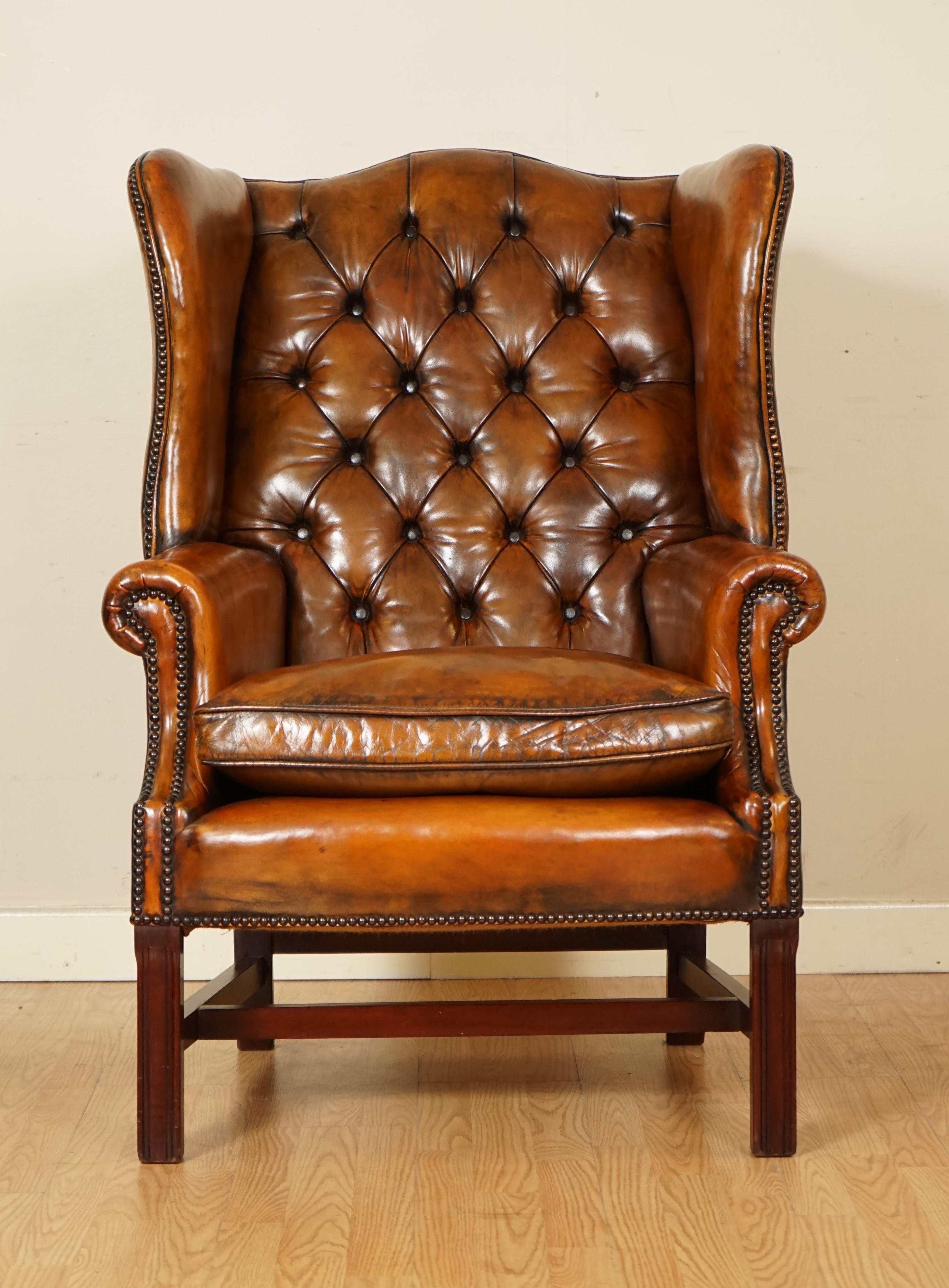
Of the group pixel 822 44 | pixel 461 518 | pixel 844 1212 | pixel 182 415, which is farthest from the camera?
pixel 822 44

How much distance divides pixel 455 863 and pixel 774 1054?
0.41m

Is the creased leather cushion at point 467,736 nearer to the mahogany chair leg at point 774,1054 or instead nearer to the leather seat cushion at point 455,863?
the leather seat cushion at point 455,863

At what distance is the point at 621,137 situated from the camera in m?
2.16

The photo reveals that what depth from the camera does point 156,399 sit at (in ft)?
5.48

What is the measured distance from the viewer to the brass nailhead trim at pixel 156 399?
164cm

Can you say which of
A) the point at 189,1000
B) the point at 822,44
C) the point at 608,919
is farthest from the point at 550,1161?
the point at 822,44

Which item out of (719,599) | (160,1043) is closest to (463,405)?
(719,599)

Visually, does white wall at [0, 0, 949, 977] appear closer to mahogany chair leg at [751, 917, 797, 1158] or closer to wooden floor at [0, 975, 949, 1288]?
wooden floor at [0, 975, 949, 1288]

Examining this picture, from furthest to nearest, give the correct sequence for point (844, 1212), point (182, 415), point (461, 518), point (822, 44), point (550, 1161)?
point (822, 44), point (461, 518), point (182, 415), point (550, 1161), point (844, 1212)

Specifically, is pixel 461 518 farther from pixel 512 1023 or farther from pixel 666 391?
pixel 512 1023

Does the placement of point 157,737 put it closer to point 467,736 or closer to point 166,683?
point 166,683

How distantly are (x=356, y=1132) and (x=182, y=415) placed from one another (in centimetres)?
90

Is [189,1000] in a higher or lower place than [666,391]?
lower

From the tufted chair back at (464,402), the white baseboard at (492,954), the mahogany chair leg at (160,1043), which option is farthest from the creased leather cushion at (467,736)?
the white baseboard at (492,954)
